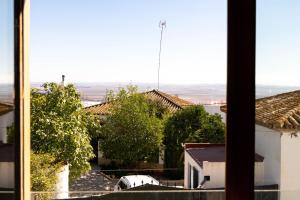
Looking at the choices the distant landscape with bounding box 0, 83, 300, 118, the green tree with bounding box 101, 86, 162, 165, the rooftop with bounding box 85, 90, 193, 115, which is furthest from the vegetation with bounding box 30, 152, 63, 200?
the rooftop with bounding box 85, 90, 193, 115

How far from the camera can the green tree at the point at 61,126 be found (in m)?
4.55

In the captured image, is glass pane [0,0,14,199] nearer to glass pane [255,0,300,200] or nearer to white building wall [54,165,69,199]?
glass pane [255,0,300,200]

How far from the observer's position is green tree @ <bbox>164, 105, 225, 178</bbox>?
4.75 m

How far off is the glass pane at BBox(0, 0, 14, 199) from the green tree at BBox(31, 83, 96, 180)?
11.6ft

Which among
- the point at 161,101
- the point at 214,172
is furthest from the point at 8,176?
the point at 161,101

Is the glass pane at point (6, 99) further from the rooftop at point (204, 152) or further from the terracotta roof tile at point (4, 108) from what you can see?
the rooftop at point (204, 152)

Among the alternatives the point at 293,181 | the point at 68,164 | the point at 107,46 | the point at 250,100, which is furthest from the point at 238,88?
the point at 107,46

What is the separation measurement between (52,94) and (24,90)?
391cm

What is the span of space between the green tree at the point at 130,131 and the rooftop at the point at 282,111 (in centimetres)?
397

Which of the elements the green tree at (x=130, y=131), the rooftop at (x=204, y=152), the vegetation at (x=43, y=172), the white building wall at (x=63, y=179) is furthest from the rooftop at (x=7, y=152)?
the green tree at (x=130, y=131)

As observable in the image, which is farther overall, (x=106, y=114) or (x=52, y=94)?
(x=106, y=114)

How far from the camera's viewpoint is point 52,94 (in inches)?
189

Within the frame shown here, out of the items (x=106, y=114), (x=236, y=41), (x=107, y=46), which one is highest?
(x=107, y=46)

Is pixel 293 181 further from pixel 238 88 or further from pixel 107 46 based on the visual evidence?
pixel 107 46
